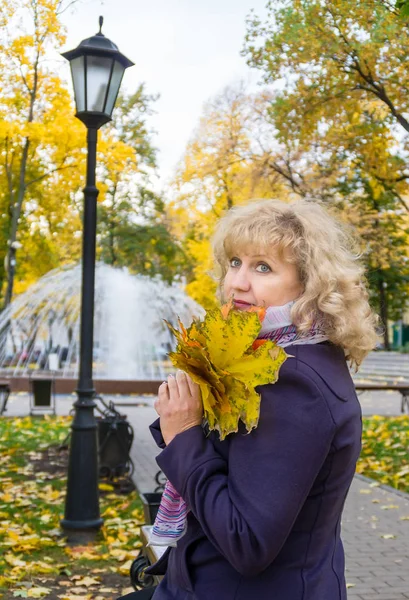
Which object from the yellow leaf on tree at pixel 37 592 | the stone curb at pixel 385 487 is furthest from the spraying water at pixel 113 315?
the yellow leaf on tree at pixel 37 592

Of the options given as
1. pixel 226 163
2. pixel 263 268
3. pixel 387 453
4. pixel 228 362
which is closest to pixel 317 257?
pixel 263 268

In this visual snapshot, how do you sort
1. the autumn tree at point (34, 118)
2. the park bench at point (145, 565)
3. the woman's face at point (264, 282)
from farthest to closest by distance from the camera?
the autumn tree at point (34, 118)
the park bench at point (145, 565)
the woman's face at point (264, 282)

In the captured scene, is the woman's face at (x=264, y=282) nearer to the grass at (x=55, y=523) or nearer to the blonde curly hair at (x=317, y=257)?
the blonde curly hair at (x=317, y=257)

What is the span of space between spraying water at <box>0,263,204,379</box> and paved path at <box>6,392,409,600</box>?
341 inches

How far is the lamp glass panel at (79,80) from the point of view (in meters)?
7.22

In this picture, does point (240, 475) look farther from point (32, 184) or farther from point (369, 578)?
point (32, 184)

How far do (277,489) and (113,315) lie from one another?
2122 cm

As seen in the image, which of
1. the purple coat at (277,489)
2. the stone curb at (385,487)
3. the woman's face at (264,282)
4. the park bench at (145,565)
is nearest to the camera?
the purple coat at (277,489)

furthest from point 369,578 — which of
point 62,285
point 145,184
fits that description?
point 145,184

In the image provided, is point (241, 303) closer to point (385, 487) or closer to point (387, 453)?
point (385, 487)

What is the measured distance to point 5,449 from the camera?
11234mm

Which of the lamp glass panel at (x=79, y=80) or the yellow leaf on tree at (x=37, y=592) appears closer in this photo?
the yellow leaf on tree at (x=37, y=592)

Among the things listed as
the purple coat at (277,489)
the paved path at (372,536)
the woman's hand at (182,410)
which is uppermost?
the woman's hand at (182,410)

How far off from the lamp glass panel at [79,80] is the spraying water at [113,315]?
12.5m
